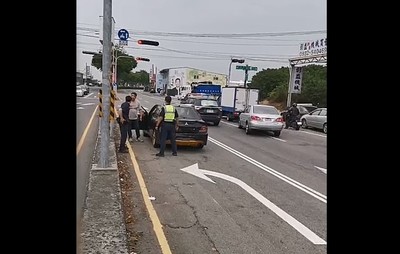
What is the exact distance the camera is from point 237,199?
716 cm

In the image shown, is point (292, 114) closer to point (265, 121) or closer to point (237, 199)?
point (265, 121)

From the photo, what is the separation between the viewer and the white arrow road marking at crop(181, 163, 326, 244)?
5.40 metres

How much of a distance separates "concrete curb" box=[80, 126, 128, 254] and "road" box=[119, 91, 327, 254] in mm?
640

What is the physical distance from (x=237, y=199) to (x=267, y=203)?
0.54m

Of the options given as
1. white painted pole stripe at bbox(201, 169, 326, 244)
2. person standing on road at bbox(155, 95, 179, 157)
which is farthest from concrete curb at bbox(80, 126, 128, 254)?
person standing on road at bbox(155, 95, 179, 157)

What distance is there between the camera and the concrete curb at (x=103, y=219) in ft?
14.8

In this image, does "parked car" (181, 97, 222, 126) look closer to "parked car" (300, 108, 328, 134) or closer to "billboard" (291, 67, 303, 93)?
"parked car" (300, 108, 328, 134)

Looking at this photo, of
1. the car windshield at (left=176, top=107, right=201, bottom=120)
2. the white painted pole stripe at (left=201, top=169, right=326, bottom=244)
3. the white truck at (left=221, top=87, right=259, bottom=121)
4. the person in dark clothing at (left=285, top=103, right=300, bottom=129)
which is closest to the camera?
the white painted pole stripe at (left=201, top=169, right=326, bottom=244)

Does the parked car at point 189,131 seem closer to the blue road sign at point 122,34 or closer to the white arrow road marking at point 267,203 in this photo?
the white arrow road marking at point 267,203

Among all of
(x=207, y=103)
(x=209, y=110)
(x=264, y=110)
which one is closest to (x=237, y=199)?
(x=264, y=110)

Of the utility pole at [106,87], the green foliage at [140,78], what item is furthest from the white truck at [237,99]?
the green foliage at [140,78]
